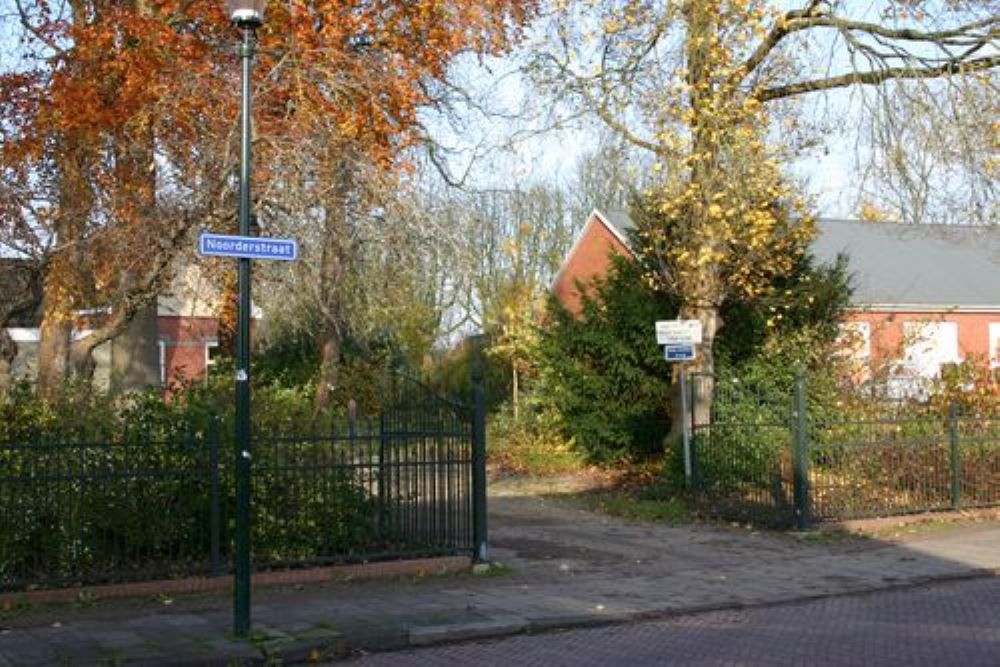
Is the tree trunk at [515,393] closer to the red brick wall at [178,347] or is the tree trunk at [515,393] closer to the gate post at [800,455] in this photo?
the gate post at [800,455]

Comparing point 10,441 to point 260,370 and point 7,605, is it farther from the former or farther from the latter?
point 260,370

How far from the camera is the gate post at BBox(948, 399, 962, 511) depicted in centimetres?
1612

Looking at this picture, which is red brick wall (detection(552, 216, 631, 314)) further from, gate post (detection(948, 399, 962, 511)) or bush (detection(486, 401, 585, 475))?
gate post (detection(948, 399, 962, 511))

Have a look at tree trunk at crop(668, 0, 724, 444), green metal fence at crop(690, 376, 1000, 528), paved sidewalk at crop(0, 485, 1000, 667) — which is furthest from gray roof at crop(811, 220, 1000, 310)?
paved sidewalk at crop(0, 485, 1000, 667)

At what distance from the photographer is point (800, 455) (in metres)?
14.3

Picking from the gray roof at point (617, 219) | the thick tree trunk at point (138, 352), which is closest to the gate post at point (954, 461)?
the thick tree trunk at point (138, 352)

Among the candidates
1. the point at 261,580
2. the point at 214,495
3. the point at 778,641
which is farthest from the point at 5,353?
the point at 778,641

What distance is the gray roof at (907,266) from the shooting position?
31953mm

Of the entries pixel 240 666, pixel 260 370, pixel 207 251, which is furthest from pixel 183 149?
pixel 260 370

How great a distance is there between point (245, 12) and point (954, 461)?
1231cm

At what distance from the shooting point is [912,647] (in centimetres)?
834

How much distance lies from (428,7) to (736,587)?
9.59m

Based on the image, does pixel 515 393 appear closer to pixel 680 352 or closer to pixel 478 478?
pixel 680 352

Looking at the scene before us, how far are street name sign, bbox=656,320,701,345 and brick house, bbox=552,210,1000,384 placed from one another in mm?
12773
